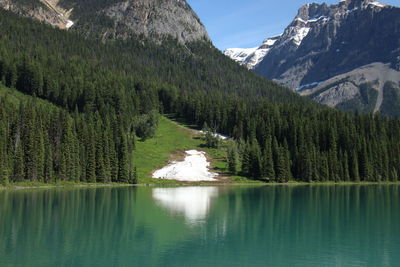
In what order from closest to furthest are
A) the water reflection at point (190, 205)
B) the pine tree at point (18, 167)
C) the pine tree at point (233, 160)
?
the water reflection at point (190, 205) → the pine tree at point (18, 167) → the pine tree at point (233, 160)

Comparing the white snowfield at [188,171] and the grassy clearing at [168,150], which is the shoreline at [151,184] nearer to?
the grassy clearing at [168,150]

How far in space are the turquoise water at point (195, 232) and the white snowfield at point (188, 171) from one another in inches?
1864

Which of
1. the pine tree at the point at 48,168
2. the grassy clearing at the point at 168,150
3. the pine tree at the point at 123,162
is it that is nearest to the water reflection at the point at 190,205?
the pine tree at the point at 48,168

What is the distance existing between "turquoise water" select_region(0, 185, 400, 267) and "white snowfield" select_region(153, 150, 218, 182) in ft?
155

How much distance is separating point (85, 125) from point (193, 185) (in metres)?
34.9

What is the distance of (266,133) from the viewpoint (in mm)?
153625

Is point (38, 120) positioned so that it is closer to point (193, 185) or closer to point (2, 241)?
point (193, 185)

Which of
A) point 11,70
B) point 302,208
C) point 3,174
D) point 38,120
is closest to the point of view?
point 302,208

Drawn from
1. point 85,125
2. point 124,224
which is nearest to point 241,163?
point 85,125

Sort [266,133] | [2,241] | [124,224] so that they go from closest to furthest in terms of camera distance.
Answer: [2,241] < [124,224] < [266,133]

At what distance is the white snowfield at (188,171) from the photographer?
123 m

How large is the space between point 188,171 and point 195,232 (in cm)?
8037

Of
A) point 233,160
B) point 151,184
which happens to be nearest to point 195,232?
point 151,184

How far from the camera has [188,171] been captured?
126 meters
